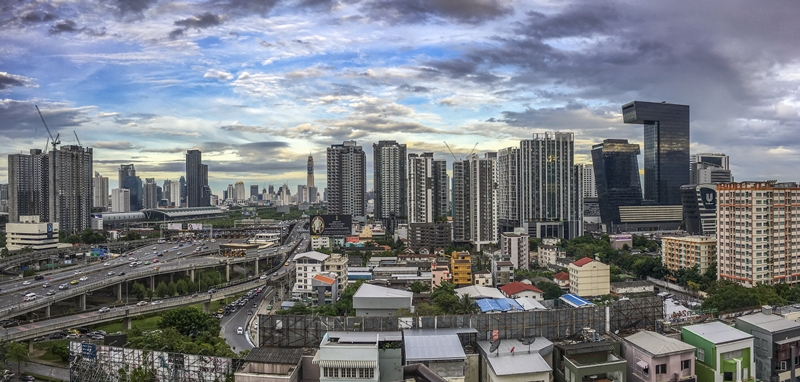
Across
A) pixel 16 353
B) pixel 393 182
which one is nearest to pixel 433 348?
pixel 16 353

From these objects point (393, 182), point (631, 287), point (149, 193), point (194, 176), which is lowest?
point (631, 287)

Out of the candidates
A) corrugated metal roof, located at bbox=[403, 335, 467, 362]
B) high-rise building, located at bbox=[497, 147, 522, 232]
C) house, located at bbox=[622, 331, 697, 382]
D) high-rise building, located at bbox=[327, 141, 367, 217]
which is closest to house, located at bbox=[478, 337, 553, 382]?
corrugated metal roof, located at bbox=[403, 335, 467, 362]

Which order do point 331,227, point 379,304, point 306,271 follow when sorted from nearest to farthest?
point 379,304 < point 306,271 < point 331,227

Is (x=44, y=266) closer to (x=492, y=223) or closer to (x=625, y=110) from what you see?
(x=492, y=223)

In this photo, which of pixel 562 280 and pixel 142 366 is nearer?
pixel 142 366

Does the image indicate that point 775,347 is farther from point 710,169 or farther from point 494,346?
point 710,169

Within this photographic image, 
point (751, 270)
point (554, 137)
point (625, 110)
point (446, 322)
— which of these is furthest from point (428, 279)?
point (625, 110)

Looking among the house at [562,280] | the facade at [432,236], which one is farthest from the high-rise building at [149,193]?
the house at [562,280]

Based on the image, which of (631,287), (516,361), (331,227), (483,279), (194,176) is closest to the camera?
(516,361)
